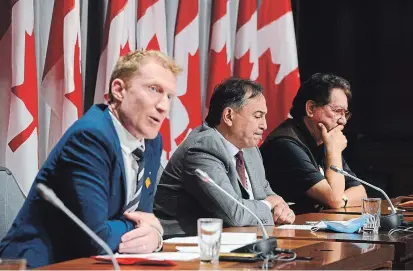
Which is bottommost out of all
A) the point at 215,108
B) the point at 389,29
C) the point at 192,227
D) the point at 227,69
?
the point at 192,227

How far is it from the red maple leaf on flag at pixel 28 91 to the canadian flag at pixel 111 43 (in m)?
0.52

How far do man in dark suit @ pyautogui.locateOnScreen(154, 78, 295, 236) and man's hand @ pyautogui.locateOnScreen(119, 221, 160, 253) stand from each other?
3.31ft

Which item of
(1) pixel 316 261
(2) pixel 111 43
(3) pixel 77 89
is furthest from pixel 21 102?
(1) pixel 316 261

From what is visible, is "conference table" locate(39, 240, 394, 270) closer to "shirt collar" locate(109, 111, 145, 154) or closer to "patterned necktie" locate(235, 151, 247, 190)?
"shirt collar" locate(109, 111, 145, 154)

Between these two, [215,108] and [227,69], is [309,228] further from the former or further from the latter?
[227,69]

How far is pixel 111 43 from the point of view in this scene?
4719 mm

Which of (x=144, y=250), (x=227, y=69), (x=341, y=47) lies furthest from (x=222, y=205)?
(x=341, y=47)

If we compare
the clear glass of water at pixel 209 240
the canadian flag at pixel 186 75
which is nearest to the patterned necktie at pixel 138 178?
the clear glass of water at pixel 209 240

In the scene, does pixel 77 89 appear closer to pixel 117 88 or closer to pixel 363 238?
pixel 117 88

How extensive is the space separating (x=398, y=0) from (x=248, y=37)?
1.53 metres

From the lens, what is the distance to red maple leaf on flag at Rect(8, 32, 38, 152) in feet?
13.8

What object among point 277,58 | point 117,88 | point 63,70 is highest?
point 277,58

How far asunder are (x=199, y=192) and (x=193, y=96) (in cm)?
173

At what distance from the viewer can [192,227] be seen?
12.7 ft
